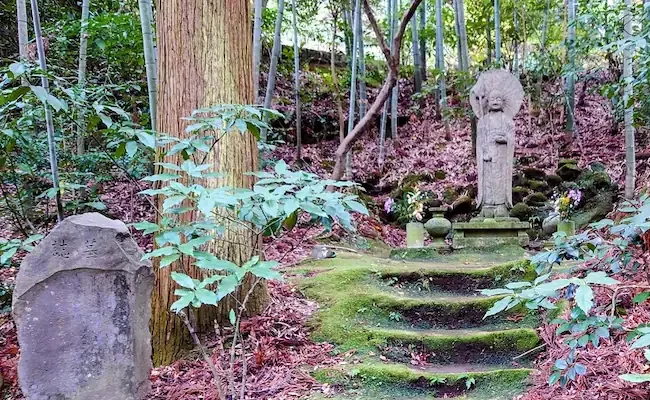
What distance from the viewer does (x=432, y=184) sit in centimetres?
859

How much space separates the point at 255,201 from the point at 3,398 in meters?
2.12

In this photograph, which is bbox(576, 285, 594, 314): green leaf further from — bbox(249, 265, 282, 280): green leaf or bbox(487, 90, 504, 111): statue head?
bbox(487, 90, 504, 111): statue head

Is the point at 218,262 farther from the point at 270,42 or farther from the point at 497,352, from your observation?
the point at 270,42

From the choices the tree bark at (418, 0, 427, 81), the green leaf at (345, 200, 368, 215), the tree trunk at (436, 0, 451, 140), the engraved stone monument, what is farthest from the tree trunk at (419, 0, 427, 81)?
the green leaf at (345, 200, 368, 215)

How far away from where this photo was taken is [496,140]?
6047 millimetres

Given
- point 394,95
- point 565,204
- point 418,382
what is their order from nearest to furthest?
point 418,382 → point 565,204 → point 394,95

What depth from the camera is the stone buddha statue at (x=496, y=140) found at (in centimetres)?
602

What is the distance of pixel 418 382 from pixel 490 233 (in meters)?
3.46

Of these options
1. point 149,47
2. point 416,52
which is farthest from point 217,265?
point 416,52

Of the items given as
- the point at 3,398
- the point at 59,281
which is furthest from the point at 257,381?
the point at 3,398

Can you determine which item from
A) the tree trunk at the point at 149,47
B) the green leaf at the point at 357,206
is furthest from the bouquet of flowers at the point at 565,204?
the green leaf at the point at 357,206

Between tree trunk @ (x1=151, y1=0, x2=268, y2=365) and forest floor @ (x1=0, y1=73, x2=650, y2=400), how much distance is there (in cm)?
35

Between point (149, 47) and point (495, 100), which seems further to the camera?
point (495, 100)

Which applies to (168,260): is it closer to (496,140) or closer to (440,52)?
(496,140)
